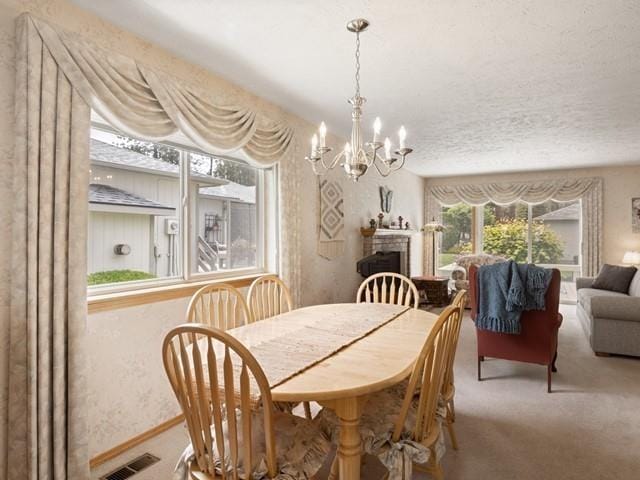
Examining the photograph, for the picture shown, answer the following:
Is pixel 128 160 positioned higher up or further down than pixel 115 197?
higher up

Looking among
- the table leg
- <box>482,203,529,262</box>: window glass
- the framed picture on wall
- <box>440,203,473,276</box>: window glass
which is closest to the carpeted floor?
the table leg

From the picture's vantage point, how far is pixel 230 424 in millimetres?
1193

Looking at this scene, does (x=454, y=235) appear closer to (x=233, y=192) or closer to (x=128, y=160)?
(x=233, y=192)

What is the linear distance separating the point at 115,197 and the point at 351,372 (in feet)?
5.94

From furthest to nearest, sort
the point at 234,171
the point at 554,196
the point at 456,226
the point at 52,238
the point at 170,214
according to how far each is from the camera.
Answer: the point at 456,226
the point at 554,196
the point at 234,171
the point at 170,214
the point at 52,238

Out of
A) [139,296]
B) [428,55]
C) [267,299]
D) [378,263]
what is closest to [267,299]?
[267,299]

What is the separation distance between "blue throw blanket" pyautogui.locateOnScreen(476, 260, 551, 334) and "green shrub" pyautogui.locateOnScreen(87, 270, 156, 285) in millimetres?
2548

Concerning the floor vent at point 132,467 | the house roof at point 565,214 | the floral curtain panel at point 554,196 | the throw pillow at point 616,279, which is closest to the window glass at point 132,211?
the floor vent at point 132,467

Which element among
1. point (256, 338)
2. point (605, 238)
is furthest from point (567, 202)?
point (256, 338)

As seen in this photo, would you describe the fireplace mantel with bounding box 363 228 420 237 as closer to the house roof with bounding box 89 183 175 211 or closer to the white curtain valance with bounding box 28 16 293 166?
the white curtain valance with bounding box 28 16 293 166

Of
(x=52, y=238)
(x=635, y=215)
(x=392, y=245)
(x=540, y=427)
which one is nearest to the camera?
(x=52, y=238)

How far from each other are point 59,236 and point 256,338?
103 cm

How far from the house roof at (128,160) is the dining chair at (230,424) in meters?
1.49

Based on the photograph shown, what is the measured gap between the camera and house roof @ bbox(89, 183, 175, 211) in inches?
89.7
